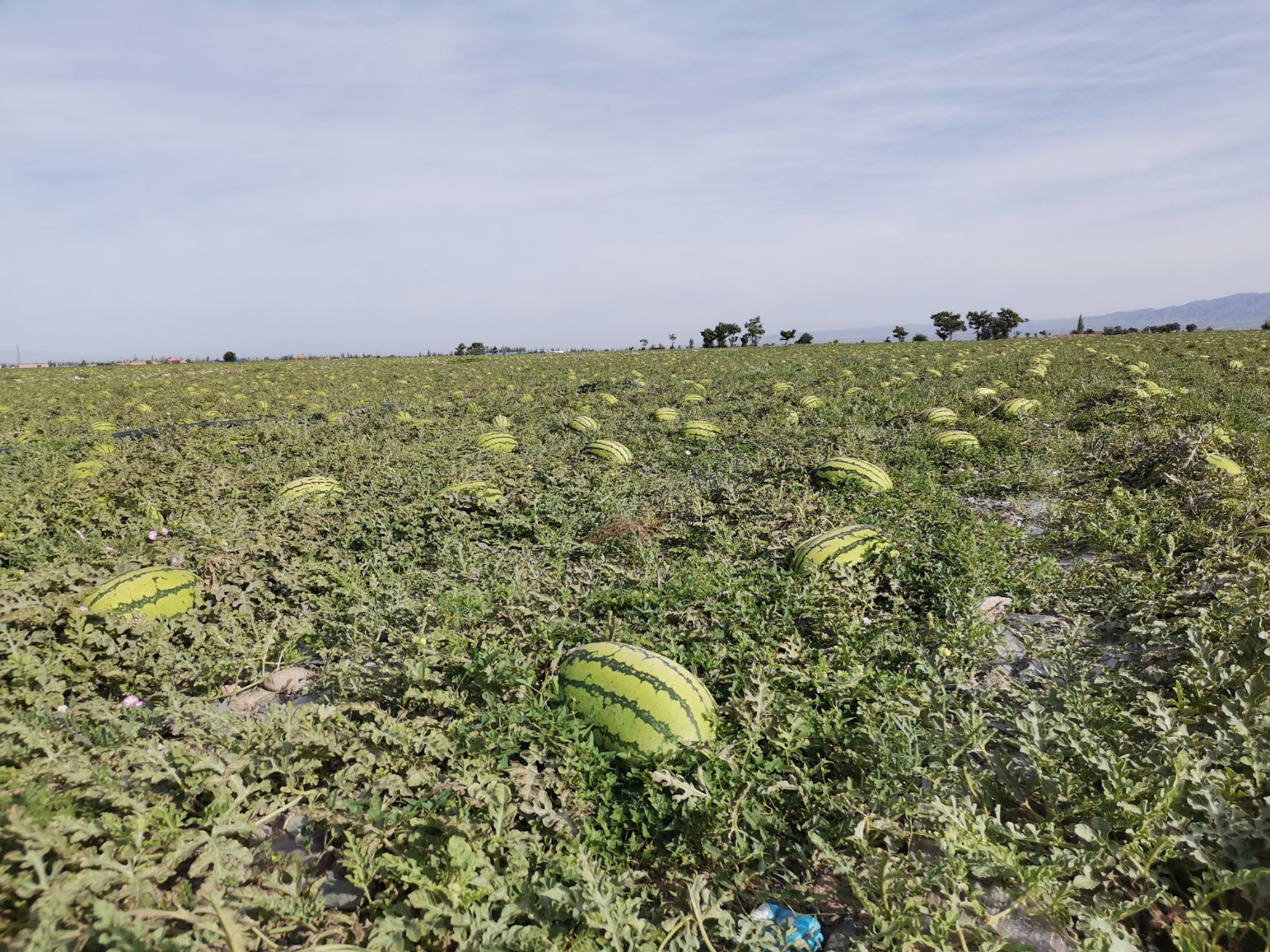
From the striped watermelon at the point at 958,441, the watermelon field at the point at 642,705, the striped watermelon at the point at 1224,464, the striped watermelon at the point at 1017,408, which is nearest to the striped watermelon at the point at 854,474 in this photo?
the watermelon field at the point at 642,705

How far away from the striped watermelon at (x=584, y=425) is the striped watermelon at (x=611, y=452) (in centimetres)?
135

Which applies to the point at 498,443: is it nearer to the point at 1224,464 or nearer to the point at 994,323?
the point at 1224,464

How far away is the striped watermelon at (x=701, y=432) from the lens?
26.7ft

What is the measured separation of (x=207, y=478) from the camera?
228 inches

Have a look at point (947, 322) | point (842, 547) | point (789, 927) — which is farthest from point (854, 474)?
point (947, 322)

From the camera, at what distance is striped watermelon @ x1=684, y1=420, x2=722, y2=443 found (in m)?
8.14

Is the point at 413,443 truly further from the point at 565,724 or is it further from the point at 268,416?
the point at 565,724

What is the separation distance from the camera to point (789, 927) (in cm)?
177

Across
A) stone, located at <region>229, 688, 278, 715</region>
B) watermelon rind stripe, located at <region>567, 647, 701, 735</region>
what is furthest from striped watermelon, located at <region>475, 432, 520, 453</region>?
watermelon rind stripe, located at <region>567, 647, 701, 735</region>

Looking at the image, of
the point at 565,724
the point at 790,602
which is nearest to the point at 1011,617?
the point at 790,602

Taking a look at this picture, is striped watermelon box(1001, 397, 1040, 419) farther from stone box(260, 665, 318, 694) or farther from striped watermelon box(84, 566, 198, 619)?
striped watermelon box(84, 566, 198, 619)

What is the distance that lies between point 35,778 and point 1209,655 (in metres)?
4.46

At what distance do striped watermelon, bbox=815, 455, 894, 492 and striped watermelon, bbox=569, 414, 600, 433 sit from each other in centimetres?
382

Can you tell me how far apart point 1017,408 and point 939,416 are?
1.39 m
